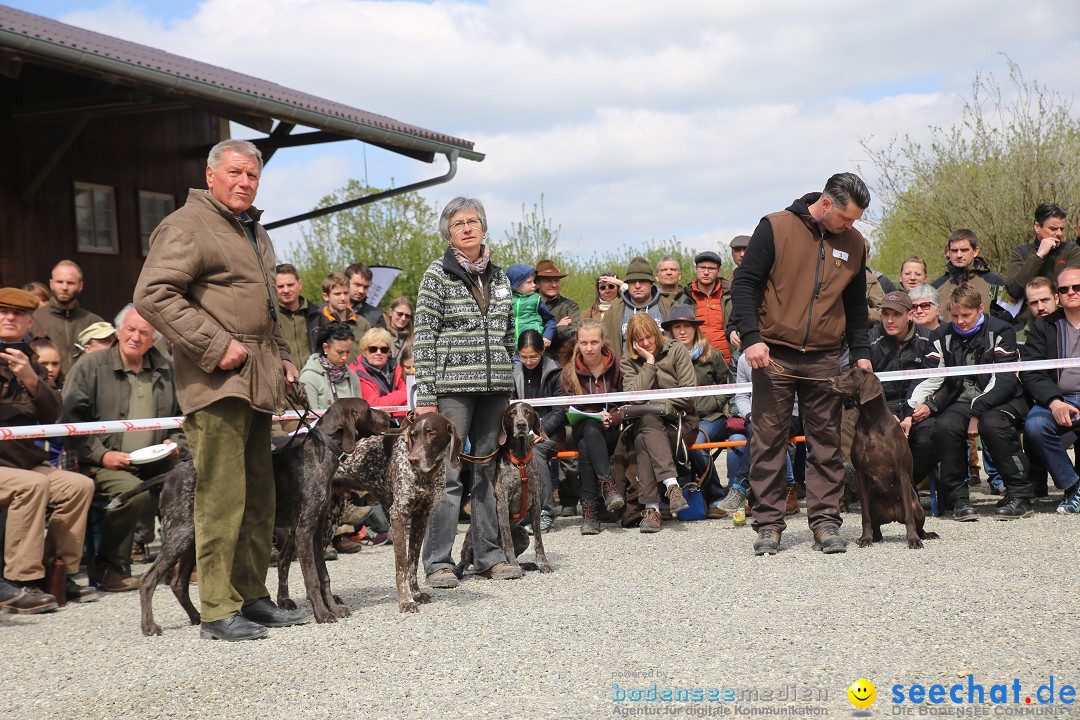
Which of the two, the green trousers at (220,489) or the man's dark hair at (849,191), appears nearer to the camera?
the green trousers at (220,489)

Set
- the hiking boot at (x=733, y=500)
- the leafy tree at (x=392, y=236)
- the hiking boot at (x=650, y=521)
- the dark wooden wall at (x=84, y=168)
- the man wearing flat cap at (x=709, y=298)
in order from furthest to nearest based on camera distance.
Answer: the leafy tree at (x=392, y=236) < the dark wooden wall at (x=84, y=168) < the man wearing flat cap at (x=709, y=298) < the hiking boot at (x=733, y=500) < the hiking boot at (x=650, y=521)

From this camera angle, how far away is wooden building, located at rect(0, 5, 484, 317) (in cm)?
1123

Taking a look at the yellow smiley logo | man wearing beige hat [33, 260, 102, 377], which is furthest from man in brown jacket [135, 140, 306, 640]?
man wearing beige hat [33, 260, 102, 377]

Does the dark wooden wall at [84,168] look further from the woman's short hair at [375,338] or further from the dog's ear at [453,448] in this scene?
the dog's ear at [453,448]

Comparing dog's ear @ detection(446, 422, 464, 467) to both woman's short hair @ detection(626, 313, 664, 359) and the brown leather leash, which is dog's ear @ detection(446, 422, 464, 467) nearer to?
→ the brown leather leash

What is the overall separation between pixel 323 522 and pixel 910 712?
340 centimetres

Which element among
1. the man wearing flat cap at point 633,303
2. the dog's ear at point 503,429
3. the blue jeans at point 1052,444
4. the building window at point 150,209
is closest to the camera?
the dog's ear at point 503,429

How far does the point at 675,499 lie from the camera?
8.58m

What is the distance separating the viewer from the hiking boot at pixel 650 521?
8.55 m

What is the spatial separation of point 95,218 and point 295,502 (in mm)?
9956

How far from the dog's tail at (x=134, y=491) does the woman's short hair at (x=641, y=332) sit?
14.0 ft

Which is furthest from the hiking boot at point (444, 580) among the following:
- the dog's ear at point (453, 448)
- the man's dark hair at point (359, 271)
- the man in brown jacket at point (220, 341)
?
the man's dark hair at point (359, 271)

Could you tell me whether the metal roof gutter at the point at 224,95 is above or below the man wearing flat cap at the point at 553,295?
above

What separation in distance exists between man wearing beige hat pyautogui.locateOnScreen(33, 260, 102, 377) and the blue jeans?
8227 millimetres
